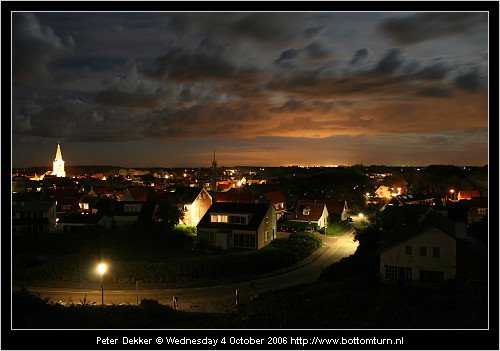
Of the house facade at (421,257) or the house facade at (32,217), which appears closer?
the house facade at (421,257)

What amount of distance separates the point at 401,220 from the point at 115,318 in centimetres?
2793

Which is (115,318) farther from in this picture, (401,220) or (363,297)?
(401,220)

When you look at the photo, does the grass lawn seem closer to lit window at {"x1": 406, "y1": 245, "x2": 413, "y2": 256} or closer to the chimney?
lit window at {"x1": 406, "y1": 245, "x2": 413, "y2": 256}

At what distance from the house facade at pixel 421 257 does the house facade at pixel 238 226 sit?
13.3 m

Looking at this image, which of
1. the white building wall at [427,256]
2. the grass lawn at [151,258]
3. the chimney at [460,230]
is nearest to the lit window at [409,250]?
the white building wall at [427,256]

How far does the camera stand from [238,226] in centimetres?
3344

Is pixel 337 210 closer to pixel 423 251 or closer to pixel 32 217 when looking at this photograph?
pixel 423 251

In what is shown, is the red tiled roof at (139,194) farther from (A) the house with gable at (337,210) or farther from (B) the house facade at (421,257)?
(B) the house facade at (421,257)

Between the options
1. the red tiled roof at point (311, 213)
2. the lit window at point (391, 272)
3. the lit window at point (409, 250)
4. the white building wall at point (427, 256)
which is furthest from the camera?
the red tiled roof at point (311, 213)

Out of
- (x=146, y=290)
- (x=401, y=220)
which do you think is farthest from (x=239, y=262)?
(x=401, y=220)

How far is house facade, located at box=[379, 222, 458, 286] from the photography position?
20.0m

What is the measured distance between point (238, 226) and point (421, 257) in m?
16.7

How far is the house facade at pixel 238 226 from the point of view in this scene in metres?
Answer: 32.6

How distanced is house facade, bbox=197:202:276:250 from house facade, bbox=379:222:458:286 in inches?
525
